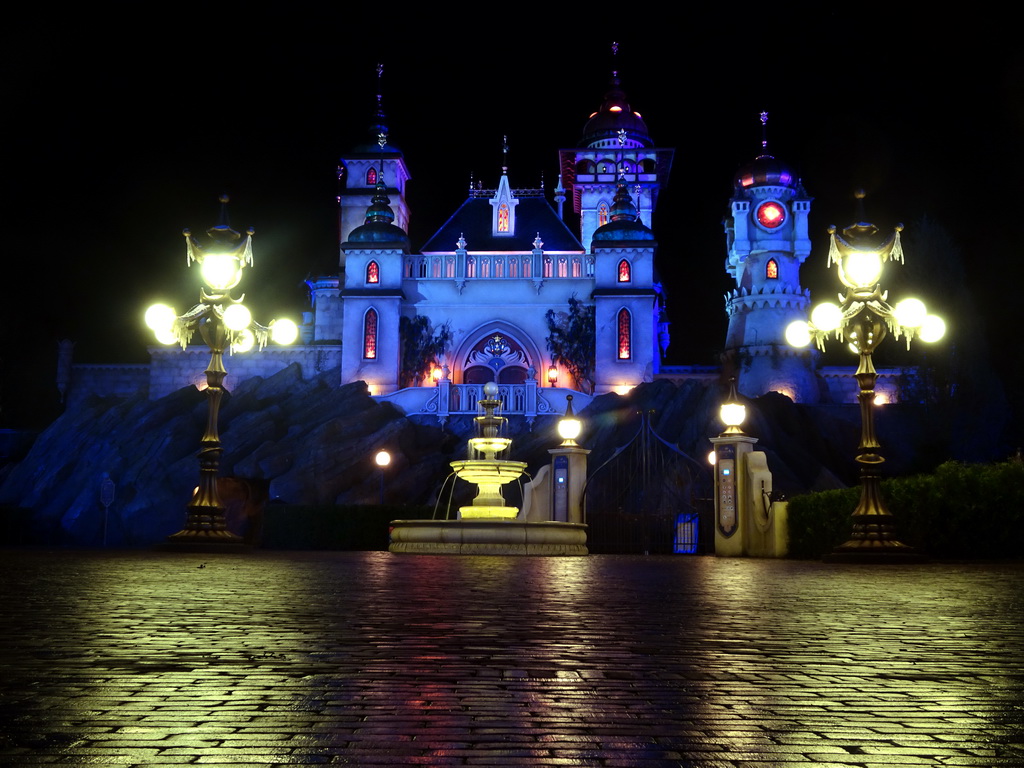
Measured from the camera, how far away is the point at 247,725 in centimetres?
289

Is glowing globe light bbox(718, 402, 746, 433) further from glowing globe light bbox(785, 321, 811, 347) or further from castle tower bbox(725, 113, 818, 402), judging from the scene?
castle tower bbox(725, 113, 818, 402)

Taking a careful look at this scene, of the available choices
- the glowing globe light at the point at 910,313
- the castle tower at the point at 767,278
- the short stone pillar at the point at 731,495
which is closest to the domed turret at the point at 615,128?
the castle tower at the point at 767,278

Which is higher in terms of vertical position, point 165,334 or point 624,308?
point 624,308

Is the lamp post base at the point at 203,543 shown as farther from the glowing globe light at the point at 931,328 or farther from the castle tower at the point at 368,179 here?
the castle tower at the point at 368,179

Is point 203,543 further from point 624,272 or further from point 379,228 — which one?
point 379,228

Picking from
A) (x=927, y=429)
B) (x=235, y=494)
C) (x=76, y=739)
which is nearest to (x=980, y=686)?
(x=76, y=739)

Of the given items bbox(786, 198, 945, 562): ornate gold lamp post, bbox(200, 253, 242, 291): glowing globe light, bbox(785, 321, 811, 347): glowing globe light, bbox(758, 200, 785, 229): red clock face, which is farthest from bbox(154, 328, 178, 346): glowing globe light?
bbox(758, 200, 785, 229): red clock face

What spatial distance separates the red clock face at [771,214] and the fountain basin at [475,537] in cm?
4139

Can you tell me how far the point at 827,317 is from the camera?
52.3 feet

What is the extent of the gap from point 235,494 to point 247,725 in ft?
128

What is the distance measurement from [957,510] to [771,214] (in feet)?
143

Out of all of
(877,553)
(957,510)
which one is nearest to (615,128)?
(957,510)

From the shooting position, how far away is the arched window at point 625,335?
50.4 meters

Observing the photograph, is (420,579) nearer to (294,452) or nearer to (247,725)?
(247,725)
